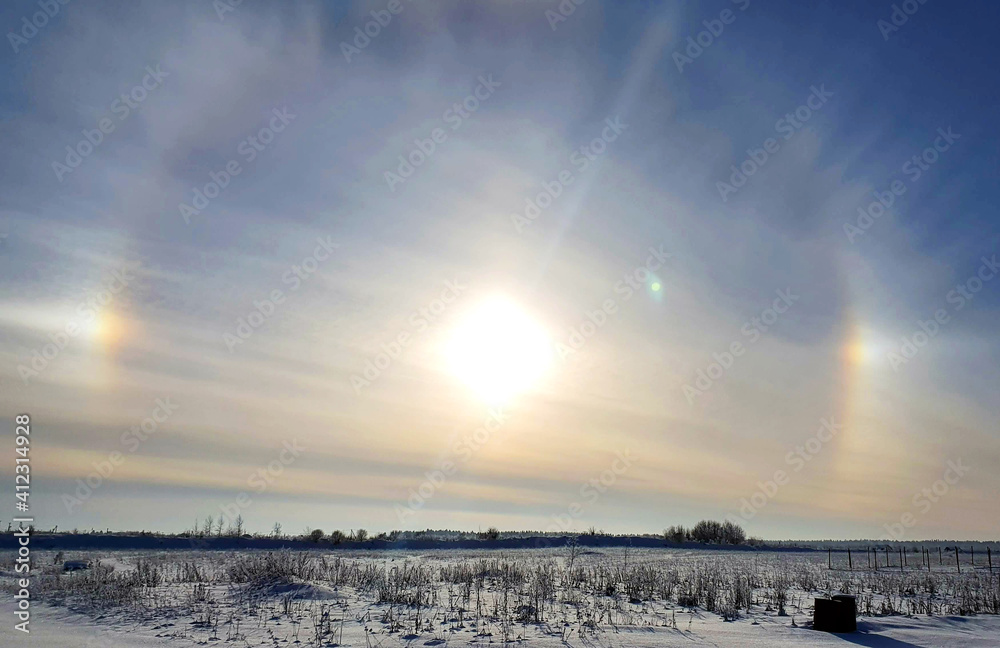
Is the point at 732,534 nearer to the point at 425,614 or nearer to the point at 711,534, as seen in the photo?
the point at 711,534

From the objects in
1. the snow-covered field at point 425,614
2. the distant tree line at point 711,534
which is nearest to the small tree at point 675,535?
the distant tree line at point 711,534

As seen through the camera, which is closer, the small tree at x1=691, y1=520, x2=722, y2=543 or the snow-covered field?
the snow-covered field

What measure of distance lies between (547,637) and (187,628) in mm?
7453

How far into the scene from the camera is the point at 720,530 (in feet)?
355

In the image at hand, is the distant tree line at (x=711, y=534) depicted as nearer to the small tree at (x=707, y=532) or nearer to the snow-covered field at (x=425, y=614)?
the small tree at (x=707, y=532)

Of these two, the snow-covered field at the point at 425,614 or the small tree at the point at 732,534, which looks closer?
the snow-covered field at the point at 425,614

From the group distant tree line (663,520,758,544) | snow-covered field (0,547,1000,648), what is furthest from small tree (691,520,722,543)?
snow-covered field (0,547,1000,648)

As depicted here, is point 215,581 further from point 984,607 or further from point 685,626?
point 984,607

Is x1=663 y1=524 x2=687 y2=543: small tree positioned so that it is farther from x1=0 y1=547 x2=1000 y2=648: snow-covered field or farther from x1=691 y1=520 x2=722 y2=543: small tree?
x1=0 y1=547 x2=1000 y2=648: snow-covered field

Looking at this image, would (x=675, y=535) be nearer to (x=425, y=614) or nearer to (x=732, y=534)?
(x=732, y=534)

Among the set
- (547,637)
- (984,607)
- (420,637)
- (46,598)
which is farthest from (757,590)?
(46,598)

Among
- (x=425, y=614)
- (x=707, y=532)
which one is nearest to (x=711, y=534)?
(x=707, y=532)

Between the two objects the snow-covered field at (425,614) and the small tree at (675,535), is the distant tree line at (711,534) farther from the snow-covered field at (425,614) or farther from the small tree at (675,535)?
the snow-covered field at (425,614)

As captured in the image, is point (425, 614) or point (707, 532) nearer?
point (425, 614)
